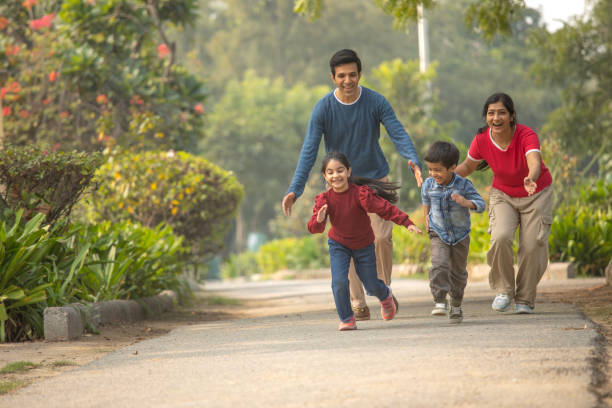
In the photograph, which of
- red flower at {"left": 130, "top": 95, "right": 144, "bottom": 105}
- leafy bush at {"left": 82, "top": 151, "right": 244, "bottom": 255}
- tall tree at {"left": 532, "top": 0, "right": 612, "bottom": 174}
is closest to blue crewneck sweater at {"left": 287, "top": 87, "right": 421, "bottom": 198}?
leafy bush at {"left": 82, "top": 151, "right": 244, "bottom": 255}

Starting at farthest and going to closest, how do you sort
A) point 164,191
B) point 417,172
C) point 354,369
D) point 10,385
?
1. point 164,191
2. point 417,172
3. point 10,385
4. point 354,369

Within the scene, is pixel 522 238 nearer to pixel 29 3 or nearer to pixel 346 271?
pixel 346 271

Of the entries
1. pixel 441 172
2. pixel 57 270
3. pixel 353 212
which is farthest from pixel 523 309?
pixel 57 270

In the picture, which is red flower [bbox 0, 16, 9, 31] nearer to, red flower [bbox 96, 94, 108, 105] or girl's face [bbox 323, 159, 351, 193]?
red flower [bbox 96, 94, 108, 105]

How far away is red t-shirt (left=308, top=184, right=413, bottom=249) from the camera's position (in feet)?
21.2

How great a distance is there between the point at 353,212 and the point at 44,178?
300 cm

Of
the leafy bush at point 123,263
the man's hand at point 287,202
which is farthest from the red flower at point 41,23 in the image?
the man's hand at point 287,202

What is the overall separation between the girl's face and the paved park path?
1027 mm

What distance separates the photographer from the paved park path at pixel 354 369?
3904 millimetres

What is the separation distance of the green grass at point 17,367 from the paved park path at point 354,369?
0.44 meters

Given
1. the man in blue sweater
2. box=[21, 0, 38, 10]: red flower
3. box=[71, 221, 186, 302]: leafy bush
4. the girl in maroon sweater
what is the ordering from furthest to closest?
box=[21, 0, 38, 10]: red flower, box=[71, 221, 186, 302]: leafy bush, the man in blue sweater, the girl in maroon sweater

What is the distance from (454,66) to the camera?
164ft

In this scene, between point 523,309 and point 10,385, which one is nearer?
point 10,385

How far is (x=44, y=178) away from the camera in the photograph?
7973 mm
